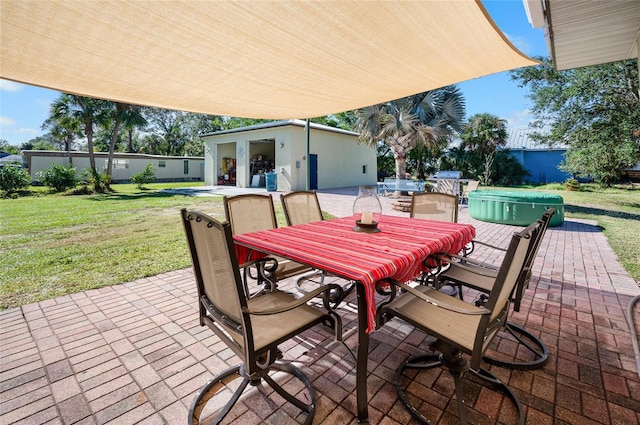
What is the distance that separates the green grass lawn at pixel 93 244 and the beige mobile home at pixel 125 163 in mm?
13309

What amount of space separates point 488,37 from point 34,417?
12.3 ft

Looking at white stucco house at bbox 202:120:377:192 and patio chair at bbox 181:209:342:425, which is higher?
white stucco house at bbox 202:120:377:192

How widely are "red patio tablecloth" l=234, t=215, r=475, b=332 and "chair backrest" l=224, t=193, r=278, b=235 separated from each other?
0.53 metres

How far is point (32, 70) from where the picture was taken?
2268 mm

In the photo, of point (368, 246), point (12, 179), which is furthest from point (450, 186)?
point (12, 179)

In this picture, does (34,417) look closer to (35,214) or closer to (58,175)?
(35,214)

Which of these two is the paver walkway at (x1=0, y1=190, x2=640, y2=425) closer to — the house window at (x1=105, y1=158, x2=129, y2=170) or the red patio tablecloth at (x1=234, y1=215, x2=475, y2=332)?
the red patio tablecloth at (x1=234, y1=215, x2=475, y2=332)

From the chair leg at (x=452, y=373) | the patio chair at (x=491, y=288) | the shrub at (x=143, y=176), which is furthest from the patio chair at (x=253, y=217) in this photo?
the shrub at (x=143, y=176)

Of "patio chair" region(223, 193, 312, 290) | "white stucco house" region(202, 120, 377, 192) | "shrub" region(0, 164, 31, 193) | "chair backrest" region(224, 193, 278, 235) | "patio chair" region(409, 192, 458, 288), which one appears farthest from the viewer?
"white stucco house" region(202, 120, 377, 192)

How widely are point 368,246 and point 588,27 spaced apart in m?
3.28

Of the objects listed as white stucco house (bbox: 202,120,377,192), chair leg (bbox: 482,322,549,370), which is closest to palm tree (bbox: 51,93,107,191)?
white stucco house (bbox: 202,120,377,192)

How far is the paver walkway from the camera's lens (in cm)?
163

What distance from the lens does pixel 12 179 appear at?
12.3m

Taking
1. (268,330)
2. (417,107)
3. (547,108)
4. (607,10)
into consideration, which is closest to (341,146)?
(417,107)
